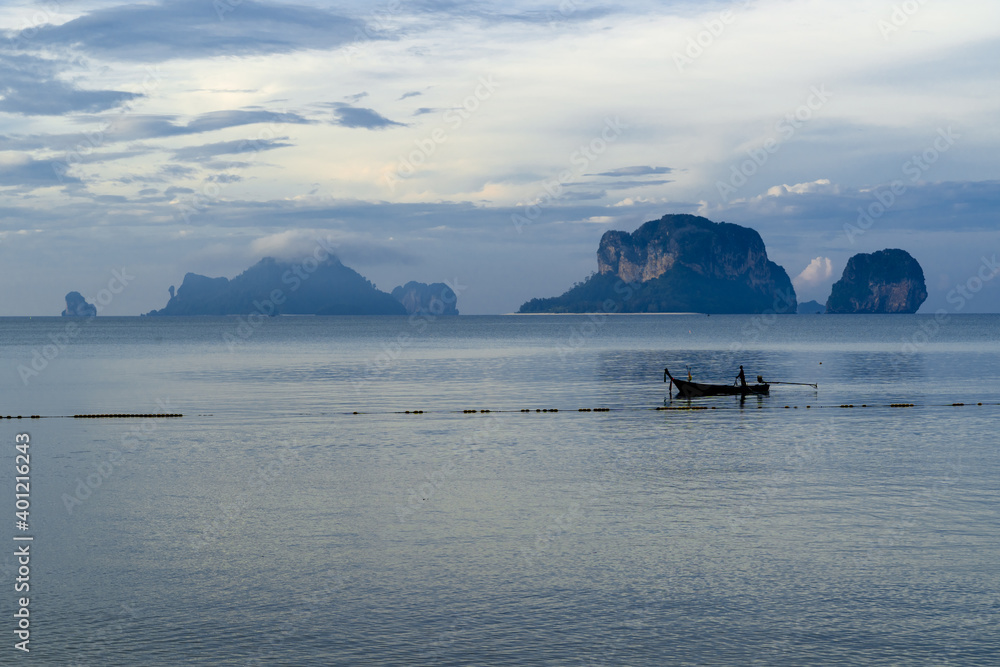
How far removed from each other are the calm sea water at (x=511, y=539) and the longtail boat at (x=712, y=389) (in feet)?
47.6

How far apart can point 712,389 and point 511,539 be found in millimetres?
55975

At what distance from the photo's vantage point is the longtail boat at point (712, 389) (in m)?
79.1

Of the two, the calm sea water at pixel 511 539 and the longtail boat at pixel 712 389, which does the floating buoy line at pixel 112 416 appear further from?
the longtail boat at pixel 712 389

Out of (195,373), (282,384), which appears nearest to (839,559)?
(282,384)

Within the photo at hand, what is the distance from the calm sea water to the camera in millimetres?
19922

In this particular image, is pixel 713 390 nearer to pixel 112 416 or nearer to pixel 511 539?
pixel 112 416

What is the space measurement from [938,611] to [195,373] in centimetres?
10262

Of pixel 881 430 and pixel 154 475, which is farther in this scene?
pixel 881 430

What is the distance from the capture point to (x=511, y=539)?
28.1m

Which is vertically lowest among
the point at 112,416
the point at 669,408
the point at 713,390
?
the point at 112,416

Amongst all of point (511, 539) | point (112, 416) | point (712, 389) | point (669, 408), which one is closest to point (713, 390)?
point (712, 389)

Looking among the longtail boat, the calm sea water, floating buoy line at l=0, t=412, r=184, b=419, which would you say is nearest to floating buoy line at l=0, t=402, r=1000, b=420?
floating buoy line at l=0, t=412, r=184, b=419

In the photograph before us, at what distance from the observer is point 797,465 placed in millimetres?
42344

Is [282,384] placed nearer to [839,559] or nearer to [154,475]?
[154,475]
